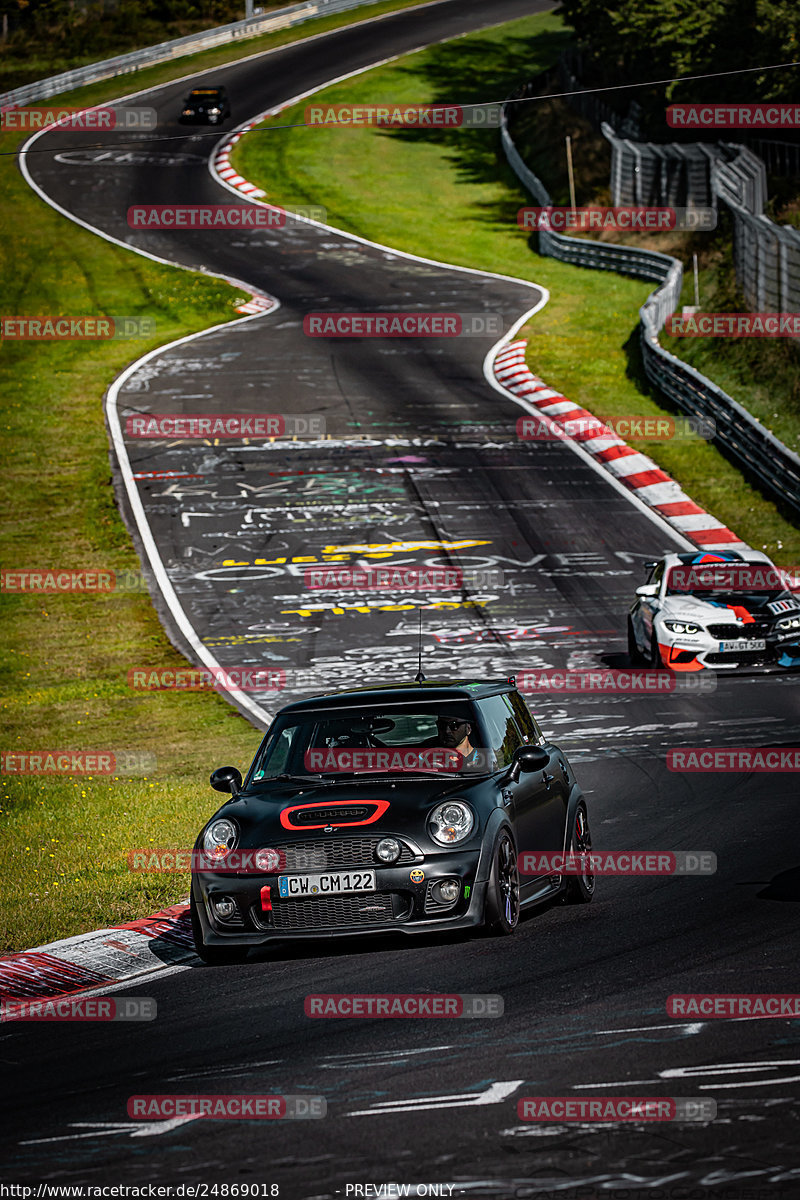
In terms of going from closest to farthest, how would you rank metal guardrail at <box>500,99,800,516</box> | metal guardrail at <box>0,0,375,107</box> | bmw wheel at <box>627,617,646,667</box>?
bmw wheel at <box>627,617,646,667</box>, metal guardrail at <box>500,99,800,516</box>, metal guardrail at <box>0,0,375,107</box>

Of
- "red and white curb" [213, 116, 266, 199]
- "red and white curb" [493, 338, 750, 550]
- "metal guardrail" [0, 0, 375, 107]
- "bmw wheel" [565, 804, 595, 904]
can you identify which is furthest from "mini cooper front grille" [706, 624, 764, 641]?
"metal guardrail" [0, 0, 375, 107]

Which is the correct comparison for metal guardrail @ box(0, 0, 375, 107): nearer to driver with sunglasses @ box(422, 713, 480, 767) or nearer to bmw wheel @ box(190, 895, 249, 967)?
driver with sunglasses @ box(422, 713, 480, 767)

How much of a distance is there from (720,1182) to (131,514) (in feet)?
79.9

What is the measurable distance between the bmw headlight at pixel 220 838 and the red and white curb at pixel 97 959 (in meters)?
0.68

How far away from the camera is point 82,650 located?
2189 centimetres

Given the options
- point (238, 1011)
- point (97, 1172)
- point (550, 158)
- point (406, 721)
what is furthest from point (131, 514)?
point (550, 158)

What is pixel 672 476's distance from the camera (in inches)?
1158

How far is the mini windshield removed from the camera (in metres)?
9.39

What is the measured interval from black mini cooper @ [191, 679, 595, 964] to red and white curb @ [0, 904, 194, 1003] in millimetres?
464

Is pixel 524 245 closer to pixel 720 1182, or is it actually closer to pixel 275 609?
pixel 275 609

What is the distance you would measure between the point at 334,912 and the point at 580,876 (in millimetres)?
1817

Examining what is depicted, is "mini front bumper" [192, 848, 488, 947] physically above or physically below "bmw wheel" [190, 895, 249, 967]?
above

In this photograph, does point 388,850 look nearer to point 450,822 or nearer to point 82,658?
point 450,822

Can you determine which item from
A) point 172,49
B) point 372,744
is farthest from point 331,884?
point 172,49
